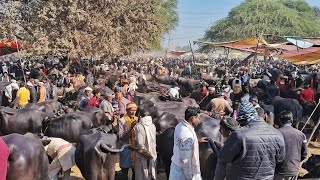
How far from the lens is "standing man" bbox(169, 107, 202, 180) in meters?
5.54

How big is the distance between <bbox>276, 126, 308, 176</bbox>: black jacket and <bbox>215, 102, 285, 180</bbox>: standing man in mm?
1059

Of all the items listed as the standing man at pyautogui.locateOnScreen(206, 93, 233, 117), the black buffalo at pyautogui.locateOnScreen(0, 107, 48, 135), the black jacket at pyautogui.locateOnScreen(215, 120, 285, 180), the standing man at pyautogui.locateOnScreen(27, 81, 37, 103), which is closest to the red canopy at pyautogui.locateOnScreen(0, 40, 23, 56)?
the standing man at pyautogui.locateOnScreen(27, 81, 37, 103)

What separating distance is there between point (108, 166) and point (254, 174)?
2857 mm

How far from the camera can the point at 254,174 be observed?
451 cm

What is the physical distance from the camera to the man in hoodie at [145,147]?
671 cm

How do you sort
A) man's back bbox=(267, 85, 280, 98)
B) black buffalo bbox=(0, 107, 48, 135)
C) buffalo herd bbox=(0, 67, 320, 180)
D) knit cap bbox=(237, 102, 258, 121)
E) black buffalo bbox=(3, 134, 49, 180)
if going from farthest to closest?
man's back bbox=(267, 85, 280, 98), black buffalo bbox=(0, 107, 48, 135), buffalo herd bbox=(0, 67, 320, 180), black buffalo bbox=(3, 134, 49, 180), knit cap bbox=(237, 102, 258, 121)

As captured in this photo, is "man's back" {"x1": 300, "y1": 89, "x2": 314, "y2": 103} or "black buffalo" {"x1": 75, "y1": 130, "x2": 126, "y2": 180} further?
"man's back" {"x1": 300, "y1": 89, "x2": 314, "y2": 103}

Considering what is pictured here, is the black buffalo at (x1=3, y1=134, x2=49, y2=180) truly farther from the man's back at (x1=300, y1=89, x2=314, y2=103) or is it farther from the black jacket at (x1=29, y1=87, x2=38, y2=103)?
the man's back at (x1=300, y1=89, x2=314, y2=103)

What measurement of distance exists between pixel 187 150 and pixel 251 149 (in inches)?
51.2

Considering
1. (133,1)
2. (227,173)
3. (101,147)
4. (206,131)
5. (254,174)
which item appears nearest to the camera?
(254,174)

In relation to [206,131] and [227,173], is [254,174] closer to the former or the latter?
[227,173]

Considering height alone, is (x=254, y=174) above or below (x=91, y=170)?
above

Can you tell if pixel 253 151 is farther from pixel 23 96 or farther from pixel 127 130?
pixel 23 96

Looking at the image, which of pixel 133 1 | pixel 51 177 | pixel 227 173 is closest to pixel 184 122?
pixel 227 173
